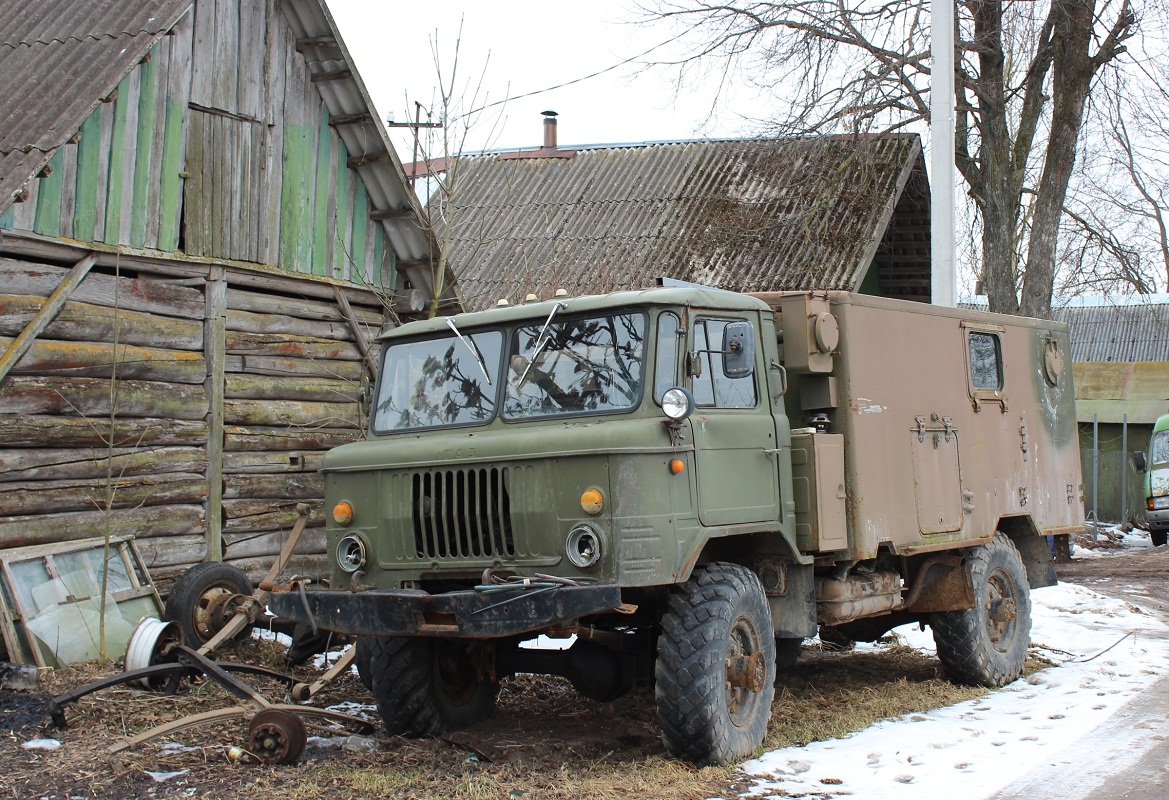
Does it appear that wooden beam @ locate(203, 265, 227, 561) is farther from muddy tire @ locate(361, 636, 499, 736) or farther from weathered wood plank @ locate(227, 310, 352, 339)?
muddy tire @ locate(361, 636, 499, 736)

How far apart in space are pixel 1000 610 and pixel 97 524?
269 inches

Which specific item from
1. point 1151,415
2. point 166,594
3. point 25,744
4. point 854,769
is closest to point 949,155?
point 854,769

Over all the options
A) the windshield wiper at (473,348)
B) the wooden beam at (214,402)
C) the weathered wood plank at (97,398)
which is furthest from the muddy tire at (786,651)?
the weathered wood plank at (97,398)

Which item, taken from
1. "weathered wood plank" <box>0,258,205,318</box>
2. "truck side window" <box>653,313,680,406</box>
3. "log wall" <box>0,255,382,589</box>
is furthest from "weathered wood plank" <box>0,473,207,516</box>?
"truck side window" <box>653,313,680,406</box>

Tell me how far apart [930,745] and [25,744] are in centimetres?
496

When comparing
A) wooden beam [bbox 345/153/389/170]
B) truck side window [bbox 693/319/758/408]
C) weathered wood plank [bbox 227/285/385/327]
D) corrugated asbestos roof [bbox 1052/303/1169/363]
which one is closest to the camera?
truck side window [bbox 693/319/758/408]

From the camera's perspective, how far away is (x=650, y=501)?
6.08 m

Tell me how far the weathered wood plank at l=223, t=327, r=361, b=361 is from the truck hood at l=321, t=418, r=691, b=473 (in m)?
4.03

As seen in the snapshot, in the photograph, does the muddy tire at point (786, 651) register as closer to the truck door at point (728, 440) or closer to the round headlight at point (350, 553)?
the truck door at point (728, 440)

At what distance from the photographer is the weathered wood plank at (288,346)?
35.2ft

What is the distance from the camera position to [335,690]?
846 centimetres

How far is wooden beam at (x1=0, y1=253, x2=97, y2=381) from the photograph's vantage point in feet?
28.6

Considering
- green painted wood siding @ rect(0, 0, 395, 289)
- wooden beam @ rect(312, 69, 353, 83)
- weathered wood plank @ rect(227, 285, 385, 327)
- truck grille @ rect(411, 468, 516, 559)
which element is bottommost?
truck grille @ rect(411, 468, 516, 559)

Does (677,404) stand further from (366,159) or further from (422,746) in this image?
(366,159)
